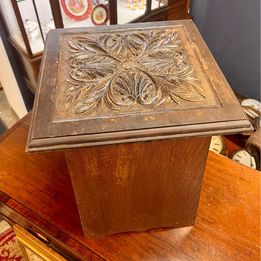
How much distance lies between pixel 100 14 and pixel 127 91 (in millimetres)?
1127

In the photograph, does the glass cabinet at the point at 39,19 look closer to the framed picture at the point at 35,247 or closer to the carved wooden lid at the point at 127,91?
the carved wooden lid at the point at 127,91

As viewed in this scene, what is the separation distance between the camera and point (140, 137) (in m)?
0.51

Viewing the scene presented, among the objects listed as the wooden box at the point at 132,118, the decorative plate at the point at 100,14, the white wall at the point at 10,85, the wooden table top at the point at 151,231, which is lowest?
the white wall at the point at 10,85

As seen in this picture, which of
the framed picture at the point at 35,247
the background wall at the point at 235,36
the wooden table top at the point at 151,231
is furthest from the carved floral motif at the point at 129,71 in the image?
the background wall at the point at 235,36

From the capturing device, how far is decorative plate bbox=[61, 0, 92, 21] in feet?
4.78

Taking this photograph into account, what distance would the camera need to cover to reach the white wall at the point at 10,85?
5.38 ft

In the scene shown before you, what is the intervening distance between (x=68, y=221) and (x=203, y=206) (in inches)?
14.3

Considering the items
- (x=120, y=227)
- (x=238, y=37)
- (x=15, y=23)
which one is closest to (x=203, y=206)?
(x=120, y=227)

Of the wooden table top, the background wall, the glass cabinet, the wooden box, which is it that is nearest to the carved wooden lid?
the wooden box

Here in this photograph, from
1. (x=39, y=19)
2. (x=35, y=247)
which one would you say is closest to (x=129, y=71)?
(x=35, y=247)

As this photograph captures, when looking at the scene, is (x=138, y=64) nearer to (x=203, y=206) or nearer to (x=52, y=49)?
(x=52, y=49)

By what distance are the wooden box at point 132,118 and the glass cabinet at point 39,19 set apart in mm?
683

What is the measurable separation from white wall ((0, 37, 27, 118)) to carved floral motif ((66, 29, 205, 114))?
1.05 m

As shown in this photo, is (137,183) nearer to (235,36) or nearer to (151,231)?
(151,231)
